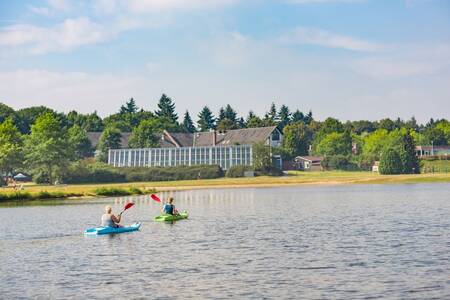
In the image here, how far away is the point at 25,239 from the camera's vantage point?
152ft

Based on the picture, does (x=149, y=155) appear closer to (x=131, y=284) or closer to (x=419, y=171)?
(x=419, y=171)

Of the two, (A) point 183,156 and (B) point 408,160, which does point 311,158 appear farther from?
(A) point 183,156

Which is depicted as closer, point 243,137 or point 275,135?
point 243,137

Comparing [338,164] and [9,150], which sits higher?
[9,150]

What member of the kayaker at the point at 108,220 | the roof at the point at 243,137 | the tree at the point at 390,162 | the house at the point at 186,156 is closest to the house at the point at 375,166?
the tree at the point at 390,162

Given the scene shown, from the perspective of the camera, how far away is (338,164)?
175250 millimetres

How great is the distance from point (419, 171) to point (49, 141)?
3057 inches

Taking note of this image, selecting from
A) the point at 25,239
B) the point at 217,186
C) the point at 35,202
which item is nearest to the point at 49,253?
the point at 25,239

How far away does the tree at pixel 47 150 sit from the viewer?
5315 inches

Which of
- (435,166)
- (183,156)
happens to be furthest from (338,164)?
(183,156)

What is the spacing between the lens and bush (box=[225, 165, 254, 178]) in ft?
488

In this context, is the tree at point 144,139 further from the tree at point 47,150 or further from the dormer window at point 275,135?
the tree at point 47,150

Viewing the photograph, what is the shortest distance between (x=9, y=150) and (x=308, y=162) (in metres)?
80.3

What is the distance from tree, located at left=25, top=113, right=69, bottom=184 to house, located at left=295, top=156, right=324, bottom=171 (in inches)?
2609
